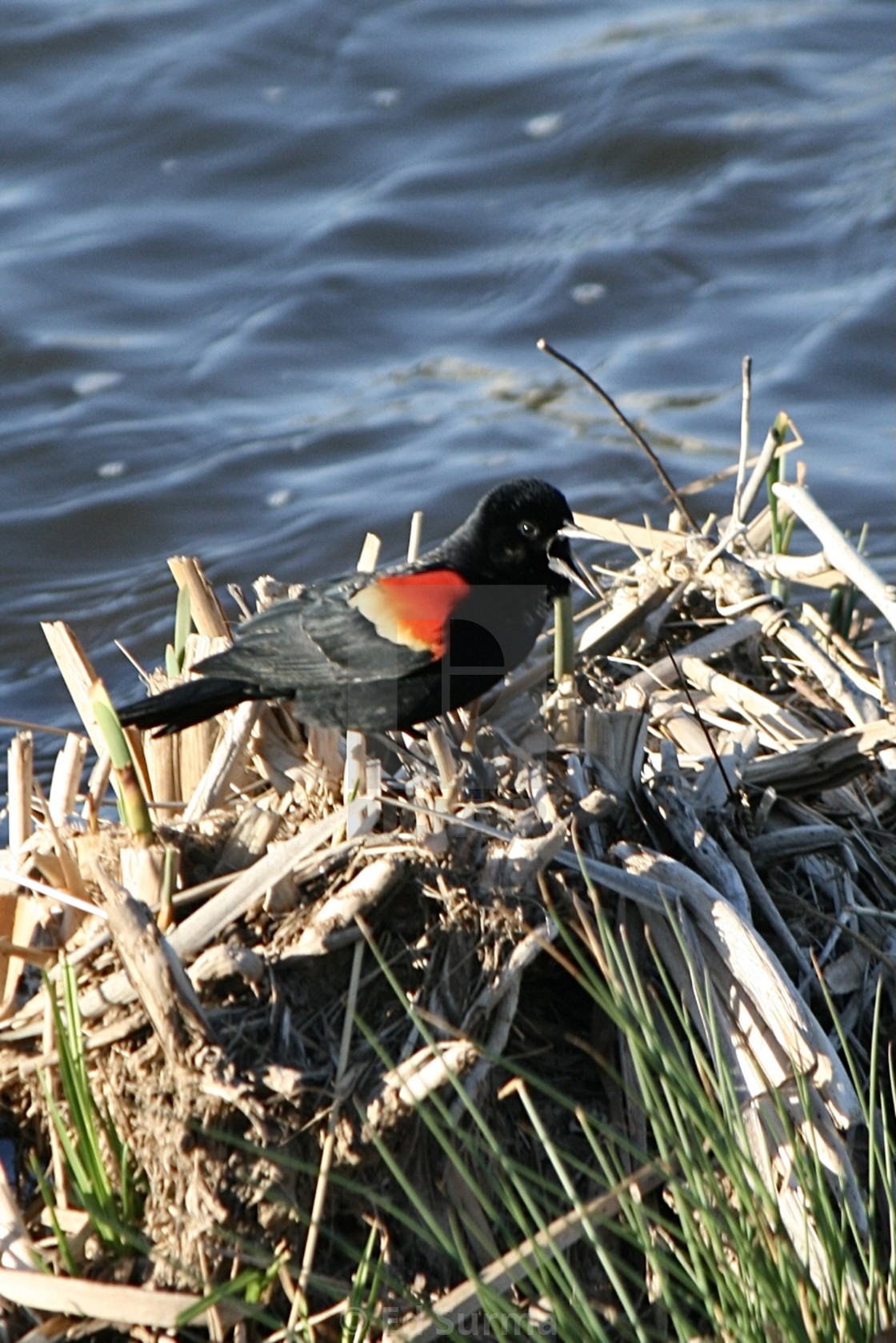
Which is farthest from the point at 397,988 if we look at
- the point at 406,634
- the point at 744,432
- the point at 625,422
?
the point at 744,432

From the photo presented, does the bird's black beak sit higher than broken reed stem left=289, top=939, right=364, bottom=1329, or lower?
higher

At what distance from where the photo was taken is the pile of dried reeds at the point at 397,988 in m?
2.62

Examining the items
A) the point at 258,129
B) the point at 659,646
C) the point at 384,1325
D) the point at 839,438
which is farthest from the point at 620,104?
the point at 384,1325

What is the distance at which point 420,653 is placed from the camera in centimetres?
359

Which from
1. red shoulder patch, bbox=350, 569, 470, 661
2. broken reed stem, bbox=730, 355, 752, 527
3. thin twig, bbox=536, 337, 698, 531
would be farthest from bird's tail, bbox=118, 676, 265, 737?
broken reed stem, bbox=730, 355, 752, 527

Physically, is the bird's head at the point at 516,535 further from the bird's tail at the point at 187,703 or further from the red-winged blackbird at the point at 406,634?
the bird's tail at the point at 187,703

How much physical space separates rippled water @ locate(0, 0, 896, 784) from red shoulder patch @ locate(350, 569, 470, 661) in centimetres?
269

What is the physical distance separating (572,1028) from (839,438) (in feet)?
19.3

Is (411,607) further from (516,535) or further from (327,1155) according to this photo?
(327,1155)

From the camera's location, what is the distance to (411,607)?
12.2 ft

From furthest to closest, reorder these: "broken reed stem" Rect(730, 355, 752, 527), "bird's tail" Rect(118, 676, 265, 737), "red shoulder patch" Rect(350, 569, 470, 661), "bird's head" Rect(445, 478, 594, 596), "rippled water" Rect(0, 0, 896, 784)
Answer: "rippled water" Rect(0, 0, 896, 784) < "broken reed stem" Rect(730, 355, 752, 527) < "bird's head" Rect(445, 478, 594, 596) < "red shoulder patch" Rect(350, 569, 470, 661) < "bird's tail" Rect(118, 676, 265, 737)

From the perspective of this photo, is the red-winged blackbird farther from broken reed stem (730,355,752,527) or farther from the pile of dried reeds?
broken reed stem (730,355,752,527)

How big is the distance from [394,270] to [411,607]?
6.44 m

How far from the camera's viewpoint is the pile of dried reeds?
8.60ft
